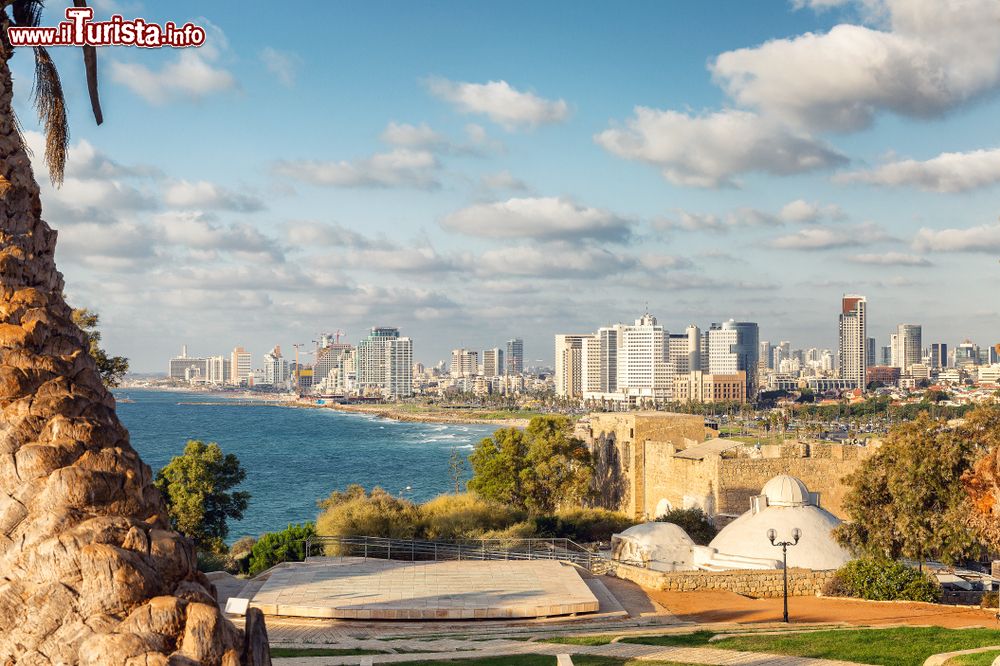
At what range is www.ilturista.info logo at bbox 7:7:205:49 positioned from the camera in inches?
223

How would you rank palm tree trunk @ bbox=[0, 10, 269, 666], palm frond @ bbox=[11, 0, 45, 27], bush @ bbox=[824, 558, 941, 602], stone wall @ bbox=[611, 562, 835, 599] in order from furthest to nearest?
stone wall @ bbox=[611, 562, 835, 599] → bush @ bbox=[824, 558, 941, 602] → palm frond @ bbox=[11, 0, 45, 27] → palm tree trunk @ bbox=[0, 10, 269, 666]

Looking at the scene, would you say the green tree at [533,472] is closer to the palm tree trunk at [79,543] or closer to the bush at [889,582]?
the bush at [889,582]

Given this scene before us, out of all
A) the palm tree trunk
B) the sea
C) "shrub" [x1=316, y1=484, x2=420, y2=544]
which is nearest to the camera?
the palm tree trunk

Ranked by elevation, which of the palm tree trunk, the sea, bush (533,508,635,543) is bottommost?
the sea

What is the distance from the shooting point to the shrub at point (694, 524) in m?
25.8

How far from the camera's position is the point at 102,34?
7203mm

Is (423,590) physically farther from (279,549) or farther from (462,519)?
(462,519)

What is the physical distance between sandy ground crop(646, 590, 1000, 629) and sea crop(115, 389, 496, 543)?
15348 millimetres

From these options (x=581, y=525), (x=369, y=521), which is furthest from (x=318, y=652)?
(x=581, y=525)

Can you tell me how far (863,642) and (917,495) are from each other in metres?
7.98

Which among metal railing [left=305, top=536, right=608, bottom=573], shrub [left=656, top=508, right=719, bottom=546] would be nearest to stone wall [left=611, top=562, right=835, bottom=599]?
metal railing [left=305, top=536, right=608, bottom=573]

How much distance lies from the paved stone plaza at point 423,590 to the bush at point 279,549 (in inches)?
88.8

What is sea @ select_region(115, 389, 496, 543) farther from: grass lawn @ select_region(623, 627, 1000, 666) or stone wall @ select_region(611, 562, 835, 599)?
grass lawn @ select_region(623, 627, 1000, 666)

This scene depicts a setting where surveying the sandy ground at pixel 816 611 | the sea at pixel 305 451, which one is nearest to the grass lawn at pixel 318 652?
the sandy ground at pixel 816 611
